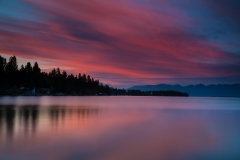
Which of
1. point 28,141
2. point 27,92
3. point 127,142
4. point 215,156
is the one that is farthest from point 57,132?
point 27,92

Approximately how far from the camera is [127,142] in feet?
45.7

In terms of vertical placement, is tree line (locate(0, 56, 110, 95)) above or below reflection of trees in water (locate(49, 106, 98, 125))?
above

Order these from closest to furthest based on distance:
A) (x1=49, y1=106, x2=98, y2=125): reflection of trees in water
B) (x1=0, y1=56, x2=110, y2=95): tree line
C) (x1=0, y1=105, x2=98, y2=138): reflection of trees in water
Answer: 1. (x1=0, y1=105, x2=98, y2=138): reflection of trees in water
2. (x1=49, y1=106, x2=98, y2=125): reflection of trees in water
3. (x1=0, y1=56, x2=110, y2=95): tree line

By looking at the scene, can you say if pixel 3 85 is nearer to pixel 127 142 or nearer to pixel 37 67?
pixel 37 67

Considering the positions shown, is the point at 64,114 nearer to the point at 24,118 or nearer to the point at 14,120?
the point at 24,118

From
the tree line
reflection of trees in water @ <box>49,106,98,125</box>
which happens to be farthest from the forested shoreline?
reflection of trees in water @ <box>49,106,98,125</box>

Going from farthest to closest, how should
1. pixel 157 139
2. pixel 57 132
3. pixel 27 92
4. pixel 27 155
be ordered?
1. pixel 27 92
2. pixel 57 132
3. pixel 157 139
4. pixel 27 155

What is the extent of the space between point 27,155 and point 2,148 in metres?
1.73

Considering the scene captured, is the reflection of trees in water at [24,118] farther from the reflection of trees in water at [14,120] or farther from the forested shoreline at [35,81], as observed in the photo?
the forested shoreline at [35,81]

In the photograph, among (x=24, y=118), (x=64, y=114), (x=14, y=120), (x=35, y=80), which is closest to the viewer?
(x=14, y=120)

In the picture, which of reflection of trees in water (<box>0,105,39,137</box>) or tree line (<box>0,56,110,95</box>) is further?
tree line (<box>0,56,110,95</box>)

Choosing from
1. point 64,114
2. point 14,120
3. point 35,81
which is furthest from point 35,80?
point 14,120

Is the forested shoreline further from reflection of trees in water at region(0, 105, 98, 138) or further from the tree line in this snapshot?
reflection of trees in water at region(0, 105, 98, 138)

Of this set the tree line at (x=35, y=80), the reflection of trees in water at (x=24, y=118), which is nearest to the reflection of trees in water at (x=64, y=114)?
the reflection of trees in water at (x=24, y=118)
